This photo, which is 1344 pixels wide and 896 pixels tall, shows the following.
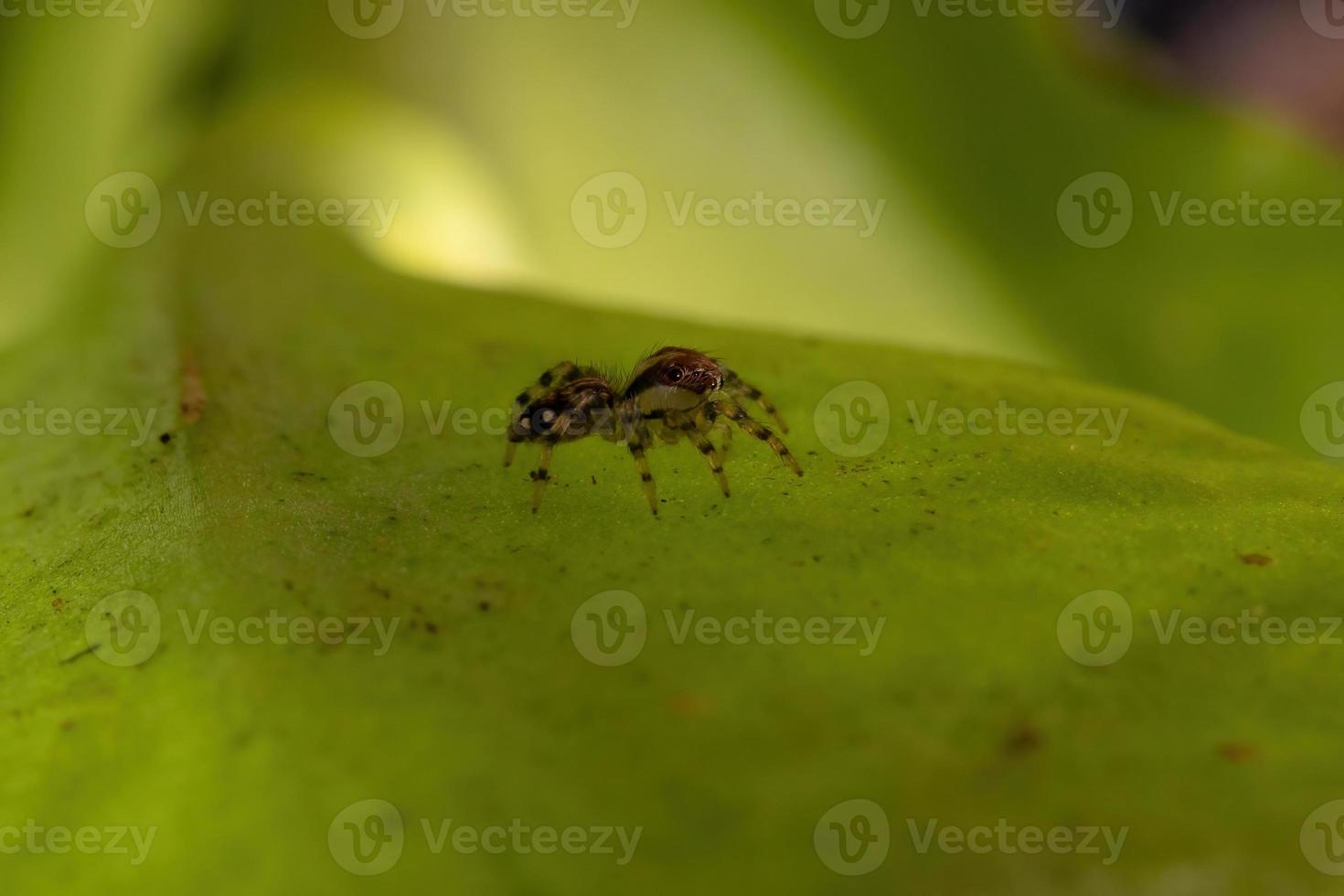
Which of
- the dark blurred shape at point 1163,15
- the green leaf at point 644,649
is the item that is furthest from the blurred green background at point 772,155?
the green leaf at point 644,649

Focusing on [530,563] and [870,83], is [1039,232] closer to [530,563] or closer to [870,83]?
[870,83]

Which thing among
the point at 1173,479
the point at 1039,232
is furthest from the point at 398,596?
the point at 1039,232

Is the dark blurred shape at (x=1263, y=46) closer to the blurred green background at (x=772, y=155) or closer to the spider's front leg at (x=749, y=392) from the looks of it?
the blurred green background at (x=772, y=155)

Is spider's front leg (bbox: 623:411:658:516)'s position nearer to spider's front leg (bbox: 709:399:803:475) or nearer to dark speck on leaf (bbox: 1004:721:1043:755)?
spider's front leg (bbox: 709:399:803:475)

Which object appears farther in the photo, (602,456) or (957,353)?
(957,353)

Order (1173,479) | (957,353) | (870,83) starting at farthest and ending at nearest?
(870,83), (957,353), (1173,479)

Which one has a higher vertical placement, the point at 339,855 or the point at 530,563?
the point at 530,563

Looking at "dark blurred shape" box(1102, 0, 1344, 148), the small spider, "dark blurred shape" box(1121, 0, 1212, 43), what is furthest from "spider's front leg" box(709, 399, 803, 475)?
"dark blurred shape" box(1121, 0, 1212, 43)
